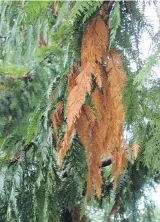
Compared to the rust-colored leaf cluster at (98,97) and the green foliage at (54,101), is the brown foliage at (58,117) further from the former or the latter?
the rust-colored leaf cluster at (98,97)

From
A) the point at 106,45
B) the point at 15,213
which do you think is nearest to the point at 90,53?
the point at 106,45

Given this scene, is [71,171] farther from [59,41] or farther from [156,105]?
[156,105]

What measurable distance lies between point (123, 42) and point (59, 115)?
0.33m

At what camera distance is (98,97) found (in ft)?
4.18

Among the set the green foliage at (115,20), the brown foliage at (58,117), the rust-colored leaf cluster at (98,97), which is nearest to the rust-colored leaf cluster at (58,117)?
the brown foliage at (58,117)

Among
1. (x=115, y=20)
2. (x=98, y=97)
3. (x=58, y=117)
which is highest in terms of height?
(x=115, y=20)

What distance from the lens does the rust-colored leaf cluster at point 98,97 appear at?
47.6 inches

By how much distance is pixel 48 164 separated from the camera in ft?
5.04

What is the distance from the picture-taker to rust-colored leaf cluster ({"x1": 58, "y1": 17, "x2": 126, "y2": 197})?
1.21 meters

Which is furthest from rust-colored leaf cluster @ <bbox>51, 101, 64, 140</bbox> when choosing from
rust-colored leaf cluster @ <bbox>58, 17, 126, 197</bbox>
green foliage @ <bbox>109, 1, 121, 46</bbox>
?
green foliage @ <bbox>109, 1, 121, 46</bbox>

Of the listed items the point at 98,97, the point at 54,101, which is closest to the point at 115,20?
the point at 98,97

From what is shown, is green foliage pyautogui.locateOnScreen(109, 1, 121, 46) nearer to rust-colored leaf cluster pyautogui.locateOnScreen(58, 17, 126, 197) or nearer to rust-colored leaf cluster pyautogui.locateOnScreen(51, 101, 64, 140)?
rust-colored leaf cluster pyautogui.locateOnScreen(58, 17, 126, 197)

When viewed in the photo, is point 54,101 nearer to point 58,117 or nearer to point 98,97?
point 58,117

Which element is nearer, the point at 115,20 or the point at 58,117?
the point at 115,20
